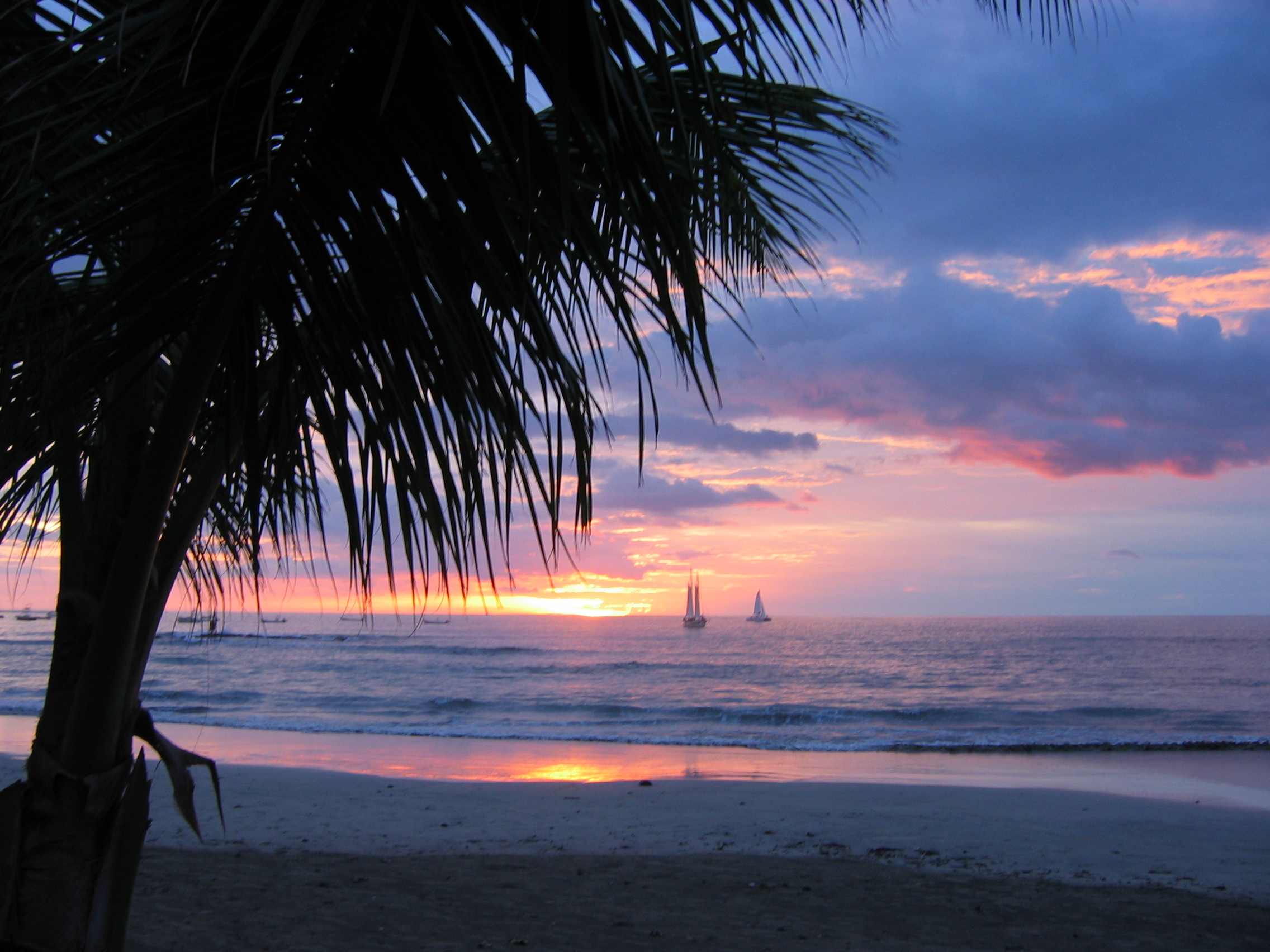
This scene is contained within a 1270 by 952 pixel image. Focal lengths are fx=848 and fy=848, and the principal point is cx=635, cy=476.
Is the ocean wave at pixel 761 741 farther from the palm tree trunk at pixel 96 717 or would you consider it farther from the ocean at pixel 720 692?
the palm tree trunk at pixel 96 717

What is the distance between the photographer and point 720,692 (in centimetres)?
2594

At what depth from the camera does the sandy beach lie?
445 centimetres

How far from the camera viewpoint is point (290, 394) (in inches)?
61.2

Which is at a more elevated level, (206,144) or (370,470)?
(206,144)

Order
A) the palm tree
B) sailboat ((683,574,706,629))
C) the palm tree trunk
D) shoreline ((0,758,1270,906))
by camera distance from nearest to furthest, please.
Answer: the palm tree, the palm tree trunk, shoreline ((0,758,1270,906)), sailboat ((683,574,706,629))

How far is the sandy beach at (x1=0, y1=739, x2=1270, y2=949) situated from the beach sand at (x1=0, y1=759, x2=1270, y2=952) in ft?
0.08

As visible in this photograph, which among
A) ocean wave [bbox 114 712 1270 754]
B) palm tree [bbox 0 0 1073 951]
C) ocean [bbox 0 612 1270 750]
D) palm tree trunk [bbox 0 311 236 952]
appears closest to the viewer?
palm tree [bbox 0 0 1073 951]

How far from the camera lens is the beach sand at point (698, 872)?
4434 mm

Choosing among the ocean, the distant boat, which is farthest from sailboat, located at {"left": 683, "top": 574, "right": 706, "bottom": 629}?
the distant boat

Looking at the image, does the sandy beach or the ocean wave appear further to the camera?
the ocean wave

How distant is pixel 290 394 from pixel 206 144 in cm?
52

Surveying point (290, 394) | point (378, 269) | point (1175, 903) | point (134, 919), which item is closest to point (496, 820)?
point (134, 919)

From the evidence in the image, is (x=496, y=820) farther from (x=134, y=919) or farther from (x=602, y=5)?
(x=602, y=5)

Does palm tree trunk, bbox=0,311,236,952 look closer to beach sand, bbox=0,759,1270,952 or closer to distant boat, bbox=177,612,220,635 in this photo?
distant boat, bbox=177,612,220,635
